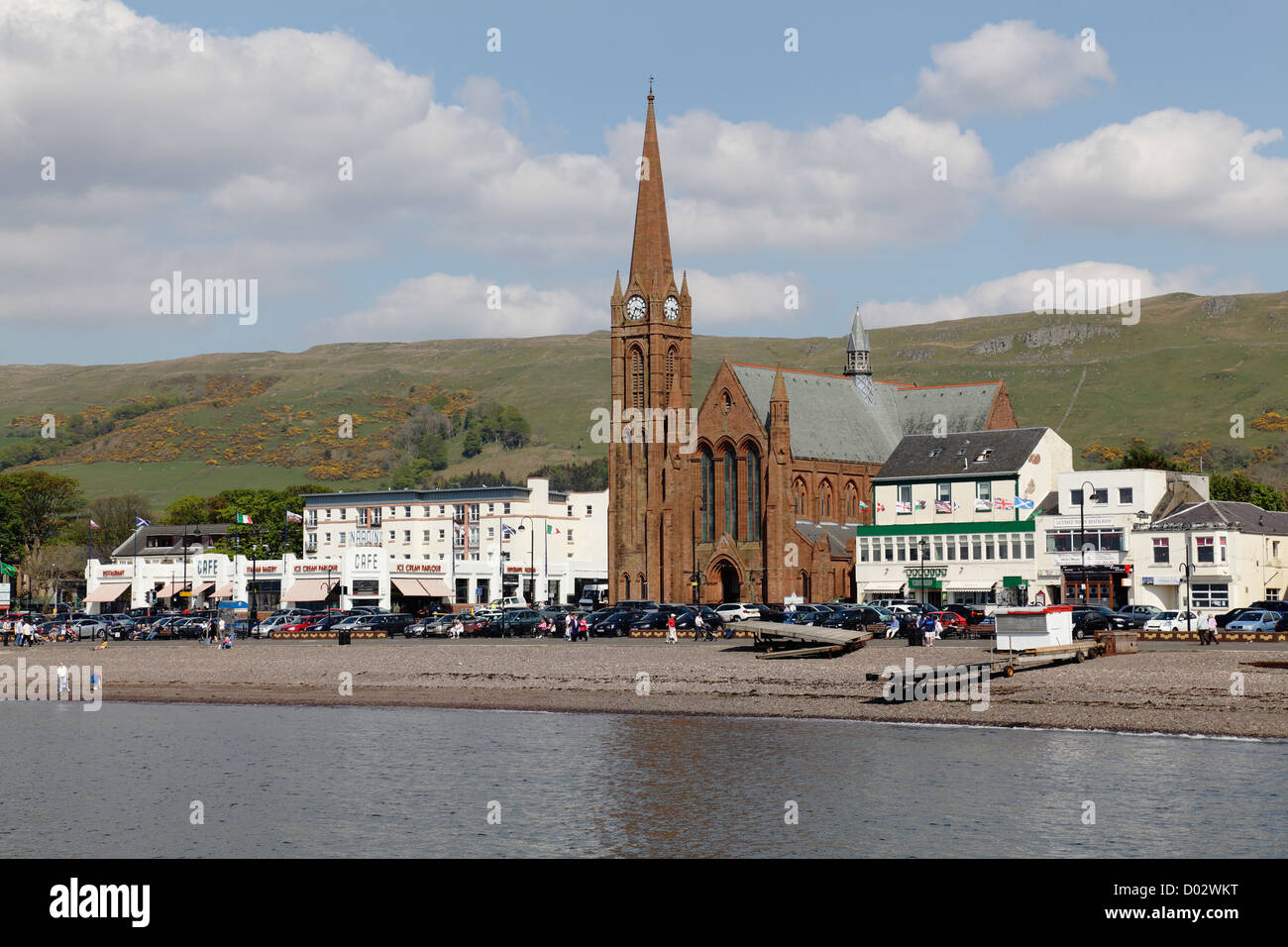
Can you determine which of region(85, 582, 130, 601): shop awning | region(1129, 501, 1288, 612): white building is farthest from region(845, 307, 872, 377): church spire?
region(85, 582, 130, 601): shop awning

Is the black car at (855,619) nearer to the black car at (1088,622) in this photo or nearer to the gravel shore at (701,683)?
the gravel shore at (701,683)

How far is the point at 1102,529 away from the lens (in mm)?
105312

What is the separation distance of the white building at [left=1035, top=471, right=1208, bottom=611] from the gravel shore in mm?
32167

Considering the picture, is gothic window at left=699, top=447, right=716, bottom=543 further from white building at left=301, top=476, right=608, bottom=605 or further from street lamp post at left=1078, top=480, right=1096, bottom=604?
street lamp post at left=1078, top=480, right=1096, bottom=604

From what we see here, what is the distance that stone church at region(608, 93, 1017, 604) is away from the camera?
12694 cm

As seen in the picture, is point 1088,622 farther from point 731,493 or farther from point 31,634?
point 31,634

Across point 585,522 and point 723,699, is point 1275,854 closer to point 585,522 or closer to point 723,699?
point 723,699

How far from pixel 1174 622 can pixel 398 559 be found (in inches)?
4011

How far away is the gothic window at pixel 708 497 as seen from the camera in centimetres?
13325

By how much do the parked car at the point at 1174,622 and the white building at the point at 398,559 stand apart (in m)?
62.2

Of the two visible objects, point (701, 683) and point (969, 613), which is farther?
point (969, 613)

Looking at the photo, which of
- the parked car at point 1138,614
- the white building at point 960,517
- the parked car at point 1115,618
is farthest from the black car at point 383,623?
the parked car at point 1138,614

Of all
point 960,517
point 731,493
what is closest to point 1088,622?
point 960,517

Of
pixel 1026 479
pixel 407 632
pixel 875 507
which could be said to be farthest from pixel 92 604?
pixel 1026 479
